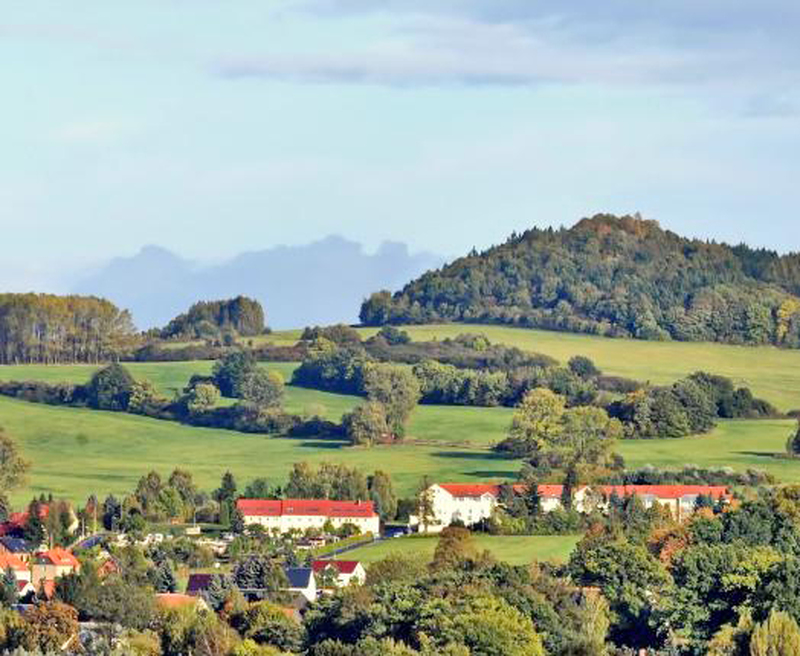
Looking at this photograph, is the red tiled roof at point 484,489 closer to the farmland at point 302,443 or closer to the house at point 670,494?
the house at point 670,494

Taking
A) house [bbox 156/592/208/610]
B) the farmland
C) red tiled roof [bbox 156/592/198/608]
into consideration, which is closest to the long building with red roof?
the farmland

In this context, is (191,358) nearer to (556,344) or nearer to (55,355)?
(55,355)

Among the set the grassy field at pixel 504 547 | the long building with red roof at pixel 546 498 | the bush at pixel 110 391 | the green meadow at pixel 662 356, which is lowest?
the grassy field at pixel 504 547

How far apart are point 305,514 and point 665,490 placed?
50.2 ft

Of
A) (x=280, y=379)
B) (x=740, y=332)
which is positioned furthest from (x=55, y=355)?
(x=740, y=332)

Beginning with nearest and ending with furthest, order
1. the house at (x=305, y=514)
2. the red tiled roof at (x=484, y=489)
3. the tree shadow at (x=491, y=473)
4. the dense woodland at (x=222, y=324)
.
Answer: the house at (x=305, y=514) < the red tiled roof at (x=484, y=489) < the tree shadow at (x=491, y=473) < the dense woodland at (x=222, y=324)

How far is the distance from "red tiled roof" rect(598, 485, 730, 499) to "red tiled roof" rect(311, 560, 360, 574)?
63.9ft

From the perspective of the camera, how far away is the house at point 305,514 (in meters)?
122

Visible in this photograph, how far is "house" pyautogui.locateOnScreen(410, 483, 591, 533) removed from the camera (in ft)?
404

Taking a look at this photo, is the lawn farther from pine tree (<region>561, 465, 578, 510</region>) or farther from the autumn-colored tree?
the autumn-colored tree

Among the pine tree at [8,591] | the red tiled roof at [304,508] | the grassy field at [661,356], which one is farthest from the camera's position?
the grassy field at [661,356]

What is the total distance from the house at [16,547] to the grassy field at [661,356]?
203 feet

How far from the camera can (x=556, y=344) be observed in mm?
186250

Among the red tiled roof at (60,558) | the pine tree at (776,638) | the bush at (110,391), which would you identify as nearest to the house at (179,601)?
the red tiled roof at (60,558)
